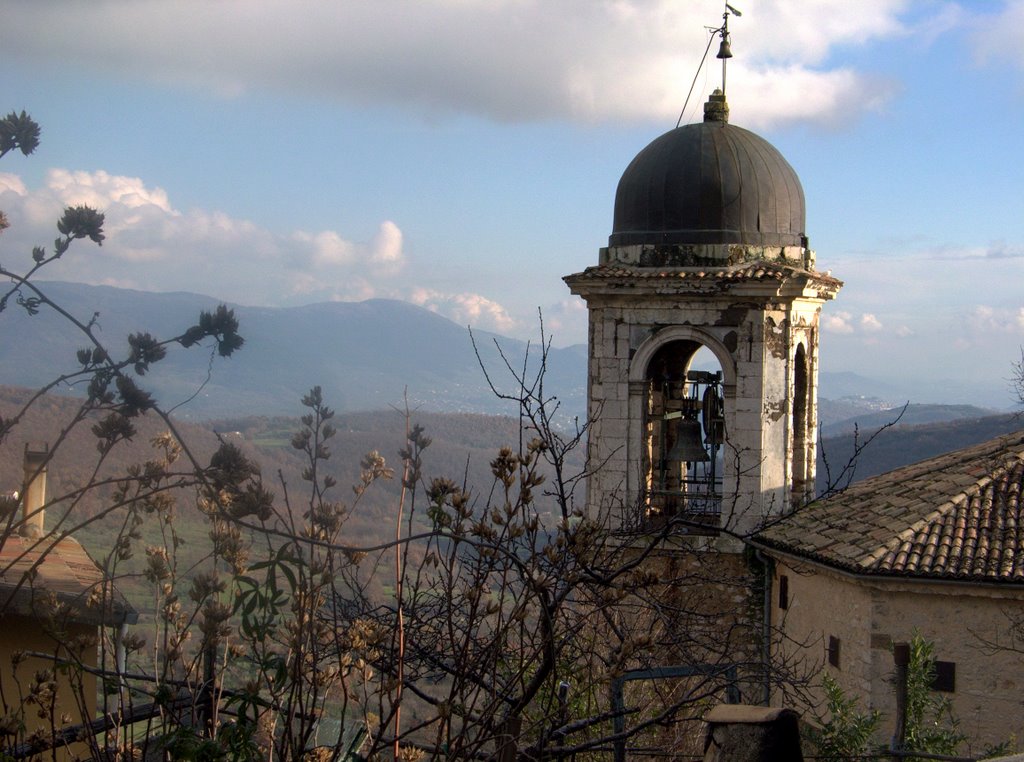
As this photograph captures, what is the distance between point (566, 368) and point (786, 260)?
53.4 metres

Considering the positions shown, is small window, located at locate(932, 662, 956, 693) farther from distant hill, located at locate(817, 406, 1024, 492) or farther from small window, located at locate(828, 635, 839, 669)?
distant hill, located at locate(817, 406, 1024, 492)

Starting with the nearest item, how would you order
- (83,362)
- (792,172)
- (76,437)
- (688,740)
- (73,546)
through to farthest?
(83,362)
(76,437)
(688,740)
(73,546)
(792,172)

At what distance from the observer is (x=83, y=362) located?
271 cm

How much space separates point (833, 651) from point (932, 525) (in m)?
1.46

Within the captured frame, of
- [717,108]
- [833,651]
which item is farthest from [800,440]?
[717,108]

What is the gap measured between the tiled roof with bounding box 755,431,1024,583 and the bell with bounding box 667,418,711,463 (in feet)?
3.40

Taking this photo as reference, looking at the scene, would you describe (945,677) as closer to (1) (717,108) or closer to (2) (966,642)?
(2) (966,642)

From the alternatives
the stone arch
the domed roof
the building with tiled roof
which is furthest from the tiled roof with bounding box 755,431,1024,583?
the domed roof

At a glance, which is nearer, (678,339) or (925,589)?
(925,589)

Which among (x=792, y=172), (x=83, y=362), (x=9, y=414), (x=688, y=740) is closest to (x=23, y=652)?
(x=9, y=414)

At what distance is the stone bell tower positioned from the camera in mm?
11906

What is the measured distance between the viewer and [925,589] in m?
10.5

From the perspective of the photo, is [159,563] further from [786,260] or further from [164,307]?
[786,260]

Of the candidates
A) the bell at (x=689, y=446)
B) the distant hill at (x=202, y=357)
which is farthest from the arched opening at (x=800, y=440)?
the distant hill at (x=202, y=357)
